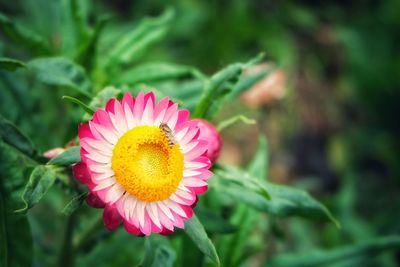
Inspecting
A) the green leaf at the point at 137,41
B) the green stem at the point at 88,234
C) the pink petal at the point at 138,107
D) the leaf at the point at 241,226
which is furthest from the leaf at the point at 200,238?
the green leaf at the point at 137,41

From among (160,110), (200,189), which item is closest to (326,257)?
(200,189)

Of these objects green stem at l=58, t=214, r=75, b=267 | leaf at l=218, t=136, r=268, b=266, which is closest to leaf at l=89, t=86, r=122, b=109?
green stem at l=58, t=214, r=75, b=267

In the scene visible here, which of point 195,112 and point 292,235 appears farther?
point 292,235

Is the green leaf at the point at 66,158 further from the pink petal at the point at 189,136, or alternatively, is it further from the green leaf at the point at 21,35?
the green leaf at the point at 21,35

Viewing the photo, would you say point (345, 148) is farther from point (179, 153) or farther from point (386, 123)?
point (179, 153)

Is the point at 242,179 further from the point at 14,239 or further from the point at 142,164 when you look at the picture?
the point at 14,239

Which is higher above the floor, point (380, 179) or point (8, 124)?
point (380, 179)

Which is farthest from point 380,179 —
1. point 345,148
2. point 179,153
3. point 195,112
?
point 179,153

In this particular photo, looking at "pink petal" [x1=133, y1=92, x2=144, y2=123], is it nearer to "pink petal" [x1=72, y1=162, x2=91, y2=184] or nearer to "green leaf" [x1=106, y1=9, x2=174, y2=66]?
"pink petal" [x1=72, y1=162, x2=91, y2=184]

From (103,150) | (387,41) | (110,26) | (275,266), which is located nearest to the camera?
(103,150)
